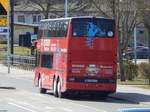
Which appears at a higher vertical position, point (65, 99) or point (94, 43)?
point (94, 43)

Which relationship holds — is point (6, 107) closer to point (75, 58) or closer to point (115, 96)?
point (75, 58)

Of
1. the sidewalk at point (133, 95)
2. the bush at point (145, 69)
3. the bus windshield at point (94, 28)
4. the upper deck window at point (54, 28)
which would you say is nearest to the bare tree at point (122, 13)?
the bush at point (145, 69)

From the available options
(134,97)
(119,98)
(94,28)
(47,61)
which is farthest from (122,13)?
(134,97)

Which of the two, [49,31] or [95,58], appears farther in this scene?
[49,31]

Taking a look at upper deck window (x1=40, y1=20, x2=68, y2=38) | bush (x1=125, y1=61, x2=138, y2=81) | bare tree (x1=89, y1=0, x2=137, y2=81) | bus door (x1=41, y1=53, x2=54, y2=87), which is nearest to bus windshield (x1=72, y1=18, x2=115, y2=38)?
upper deck window (x1=40, y1=20, x2=68, y2=38)

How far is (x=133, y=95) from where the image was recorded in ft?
90.9

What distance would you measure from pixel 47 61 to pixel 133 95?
4314 mm

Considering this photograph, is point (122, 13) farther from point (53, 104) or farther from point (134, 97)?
point (53, 104)

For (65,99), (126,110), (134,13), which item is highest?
(134,13)

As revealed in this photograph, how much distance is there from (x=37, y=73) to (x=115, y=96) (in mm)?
4586

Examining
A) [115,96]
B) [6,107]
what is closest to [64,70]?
[115,96]

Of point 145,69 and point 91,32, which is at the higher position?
point 91,32

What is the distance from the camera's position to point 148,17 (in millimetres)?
38312

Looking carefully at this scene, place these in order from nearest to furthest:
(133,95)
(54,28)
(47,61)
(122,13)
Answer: (133,95) → (54,28) → (47,61) → (122,13)
